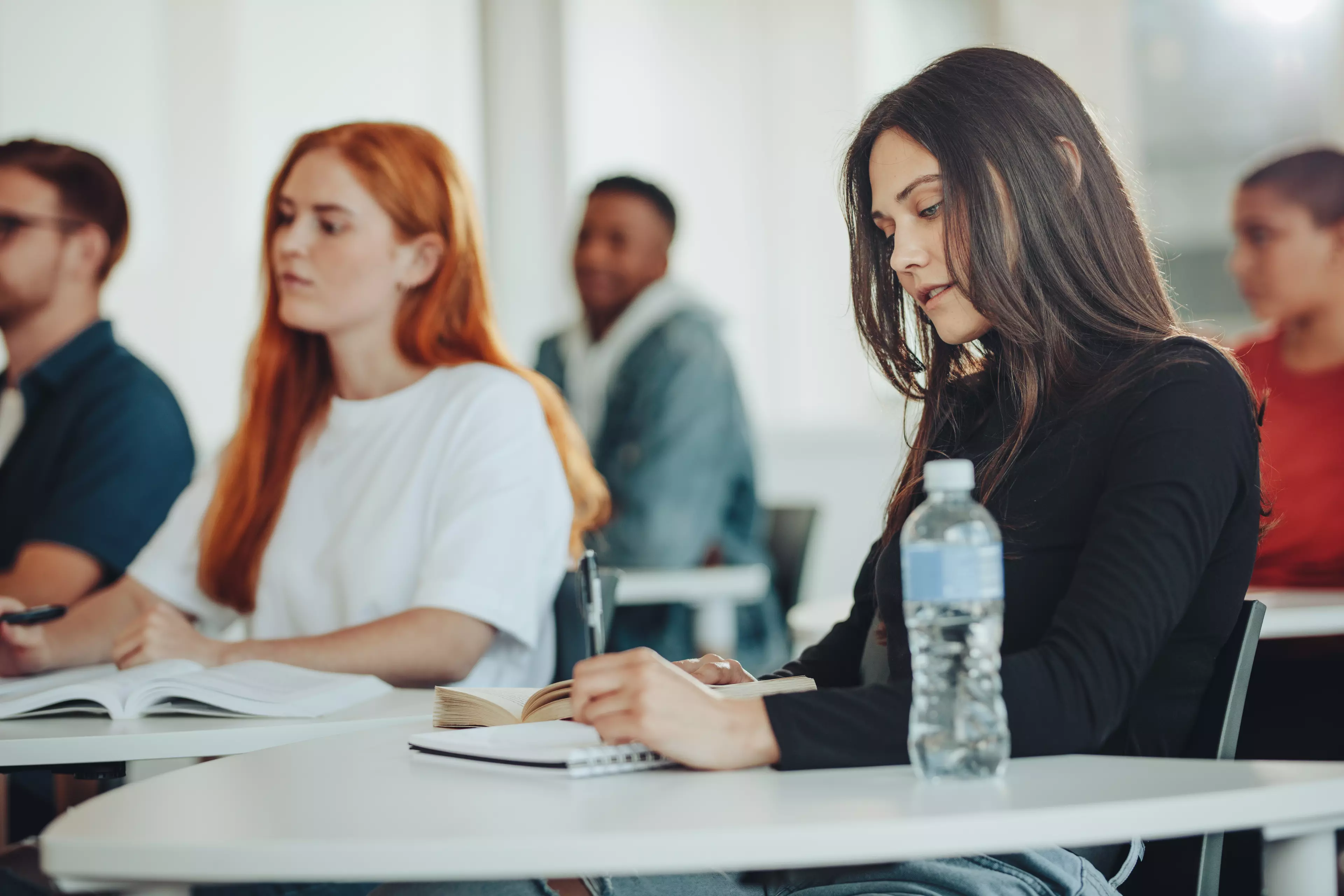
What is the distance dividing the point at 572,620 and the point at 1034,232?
2.64 feet

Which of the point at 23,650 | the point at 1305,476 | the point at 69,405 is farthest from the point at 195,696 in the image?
the point at 1305,476

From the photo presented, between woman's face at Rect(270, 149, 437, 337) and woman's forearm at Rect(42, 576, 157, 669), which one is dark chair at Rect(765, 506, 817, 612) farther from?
woman's forearm at Rect(42, 576, 157, 669)

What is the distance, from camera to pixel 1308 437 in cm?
264

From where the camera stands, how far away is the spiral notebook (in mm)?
938

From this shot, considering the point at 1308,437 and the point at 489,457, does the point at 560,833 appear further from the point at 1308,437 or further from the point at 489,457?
the point at 1308,437

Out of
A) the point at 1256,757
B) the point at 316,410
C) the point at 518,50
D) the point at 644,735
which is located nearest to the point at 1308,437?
the point at 1256,757

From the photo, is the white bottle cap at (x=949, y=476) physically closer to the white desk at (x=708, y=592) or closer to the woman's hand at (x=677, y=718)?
the woman's hand at (x=677, y=718)

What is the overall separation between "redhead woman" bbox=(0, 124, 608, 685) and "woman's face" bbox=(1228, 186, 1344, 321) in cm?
162

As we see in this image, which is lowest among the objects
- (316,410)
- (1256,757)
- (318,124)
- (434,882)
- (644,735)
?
(1256,757)

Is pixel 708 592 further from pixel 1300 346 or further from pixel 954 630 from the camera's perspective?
pixel 954 630

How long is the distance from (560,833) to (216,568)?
138 centimetres

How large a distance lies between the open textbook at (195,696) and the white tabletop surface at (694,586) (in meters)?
1.43

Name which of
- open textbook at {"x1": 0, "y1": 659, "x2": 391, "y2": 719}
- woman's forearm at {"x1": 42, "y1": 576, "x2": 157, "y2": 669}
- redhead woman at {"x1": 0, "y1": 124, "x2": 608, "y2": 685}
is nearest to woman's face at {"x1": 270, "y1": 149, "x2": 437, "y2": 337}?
redhead woman at {"x1": 0, "y1": 124, "x2": 608, "y2": 685}

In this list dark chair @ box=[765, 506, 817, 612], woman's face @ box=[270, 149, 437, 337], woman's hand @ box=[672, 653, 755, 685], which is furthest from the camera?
dark chair @ box=[765, 506, 817, 612]
